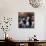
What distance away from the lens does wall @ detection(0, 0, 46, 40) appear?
5.67 meters

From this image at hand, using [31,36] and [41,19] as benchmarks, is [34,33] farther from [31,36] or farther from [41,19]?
[41,19]

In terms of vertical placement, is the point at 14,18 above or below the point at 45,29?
above

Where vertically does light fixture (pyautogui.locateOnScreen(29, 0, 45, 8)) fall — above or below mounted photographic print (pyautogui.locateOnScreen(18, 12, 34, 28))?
above

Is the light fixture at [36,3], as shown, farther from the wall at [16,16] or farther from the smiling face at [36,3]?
the wall at [16,16]

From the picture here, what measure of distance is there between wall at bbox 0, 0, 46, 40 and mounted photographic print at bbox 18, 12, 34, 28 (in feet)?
0.43

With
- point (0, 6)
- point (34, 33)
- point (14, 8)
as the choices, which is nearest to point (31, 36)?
Result: point (34, 33)

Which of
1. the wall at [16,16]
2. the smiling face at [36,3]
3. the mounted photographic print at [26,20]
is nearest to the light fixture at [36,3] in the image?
the smiling face at [36,3]

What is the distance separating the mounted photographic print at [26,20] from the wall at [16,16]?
132mm

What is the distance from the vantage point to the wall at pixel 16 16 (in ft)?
18.6

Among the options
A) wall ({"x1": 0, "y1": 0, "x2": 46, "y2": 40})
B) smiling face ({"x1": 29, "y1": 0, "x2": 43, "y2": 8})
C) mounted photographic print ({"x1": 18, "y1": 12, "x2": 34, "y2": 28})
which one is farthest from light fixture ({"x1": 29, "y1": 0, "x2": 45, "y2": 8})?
mounted photographic print ({"x1": 18, "y1": 12, "x2": 34, "y2": 28})

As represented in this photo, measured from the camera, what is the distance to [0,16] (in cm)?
564

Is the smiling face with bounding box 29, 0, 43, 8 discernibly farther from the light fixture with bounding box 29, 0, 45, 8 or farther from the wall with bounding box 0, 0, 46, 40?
the wall with bounding box 0, 0, 46, 40

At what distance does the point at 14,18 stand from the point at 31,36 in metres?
1.05

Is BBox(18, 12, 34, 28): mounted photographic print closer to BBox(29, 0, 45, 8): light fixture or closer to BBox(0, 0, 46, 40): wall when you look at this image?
BBox(0, 0, 46, 40): wall
